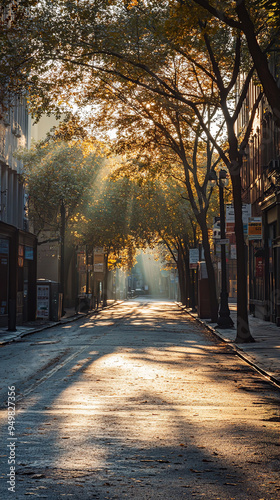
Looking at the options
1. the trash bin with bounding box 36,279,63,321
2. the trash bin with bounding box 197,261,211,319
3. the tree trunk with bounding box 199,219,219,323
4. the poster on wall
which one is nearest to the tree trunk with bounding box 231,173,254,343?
the tree trunk with bounding box 199,219,219,323

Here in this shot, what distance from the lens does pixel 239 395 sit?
36.0ft

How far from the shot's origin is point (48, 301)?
116 ft

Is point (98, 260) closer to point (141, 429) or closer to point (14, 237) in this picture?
point (14, 237)

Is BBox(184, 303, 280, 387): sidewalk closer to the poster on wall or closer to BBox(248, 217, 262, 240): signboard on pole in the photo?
BBox(248, 217, 262, 240): signboard on pole

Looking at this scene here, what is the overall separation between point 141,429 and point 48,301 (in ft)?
90.9

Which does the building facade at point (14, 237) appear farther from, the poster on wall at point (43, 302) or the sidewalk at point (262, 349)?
the sidewalk at point (262, 349)

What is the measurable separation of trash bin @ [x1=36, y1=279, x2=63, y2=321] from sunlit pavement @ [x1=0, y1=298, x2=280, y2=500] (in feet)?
62.5

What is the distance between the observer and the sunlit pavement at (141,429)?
18.6 ft

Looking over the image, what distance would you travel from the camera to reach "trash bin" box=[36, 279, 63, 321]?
3509 centimetres

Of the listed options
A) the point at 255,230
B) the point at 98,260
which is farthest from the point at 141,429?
the point at 98,260

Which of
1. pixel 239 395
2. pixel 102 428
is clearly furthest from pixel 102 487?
pixel 239 395

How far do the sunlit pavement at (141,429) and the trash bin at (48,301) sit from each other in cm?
1905

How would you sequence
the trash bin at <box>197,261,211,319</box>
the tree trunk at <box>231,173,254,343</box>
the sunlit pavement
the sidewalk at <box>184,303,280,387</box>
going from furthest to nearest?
the trash bin at <box>197,261,211,319</box>, the tree trunk at <box>231,173,254,343</box>, the sidewalk at <box>184,303,280,387</box>, the sunlit pavement

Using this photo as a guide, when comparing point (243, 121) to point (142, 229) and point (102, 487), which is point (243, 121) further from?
point (102, 487)
